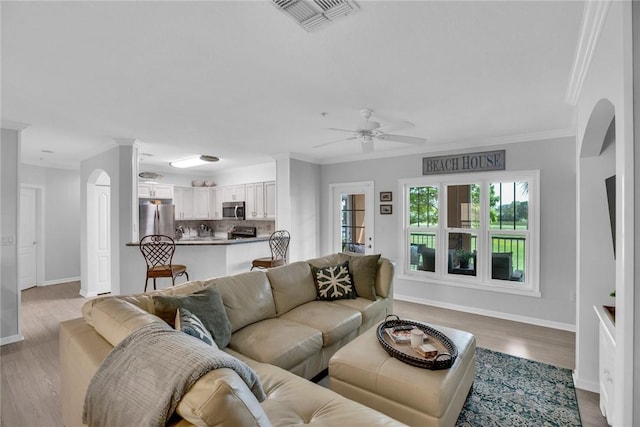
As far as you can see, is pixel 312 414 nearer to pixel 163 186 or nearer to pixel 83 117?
pixel 83 117

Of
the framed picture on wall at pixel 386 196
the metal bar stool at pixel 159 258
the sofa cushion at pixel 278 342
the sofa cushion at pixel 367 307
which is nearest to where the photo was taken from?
the sofa cushion at pixel 278 342

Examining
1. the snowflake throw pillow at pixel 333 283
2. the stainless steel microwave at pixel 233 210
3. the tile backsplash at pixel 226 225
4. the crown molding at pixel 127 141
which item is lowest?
the snowflake throw pillow at pixel 333 283

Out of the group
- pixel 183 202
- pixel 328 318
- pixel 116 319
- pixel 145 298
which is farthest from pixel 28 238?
pixel 328 318

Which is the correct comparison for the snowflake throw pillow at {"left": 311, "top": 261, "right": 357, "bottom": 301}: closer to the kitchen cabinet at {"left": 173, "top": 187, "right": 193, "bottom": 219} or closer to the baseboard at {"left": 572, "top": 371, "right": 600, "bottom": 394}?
the baseboard at {"left": 572, "top": 371, "right": 600, "bottom": 394}

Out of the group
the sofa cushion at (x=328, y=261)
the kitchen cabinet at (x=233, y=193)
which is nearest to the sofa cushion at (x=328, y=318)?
the sofa cushion at (x=328, y=261)

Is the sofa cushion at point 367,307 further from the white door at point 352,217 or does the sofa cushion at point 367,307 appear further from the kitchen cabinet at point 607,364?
the white door at point 352,217

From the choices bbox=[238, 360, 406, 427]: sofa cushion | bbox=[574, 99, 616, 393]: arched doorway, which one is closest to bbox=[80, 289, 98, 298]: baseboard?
bbox=[238, 360, 406, 427]: sofa cushion

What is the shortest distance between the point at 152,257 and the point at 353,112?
10.2 ft

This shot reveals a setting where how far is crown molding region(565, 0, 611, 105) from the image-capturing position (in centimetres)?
154

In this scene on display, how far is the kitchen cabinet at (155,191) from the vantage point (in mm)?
6594

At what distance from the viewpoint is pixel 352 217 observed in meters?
5.92

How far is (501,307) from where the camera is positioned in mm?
4375

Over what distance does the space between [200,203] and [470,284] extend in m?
6.23

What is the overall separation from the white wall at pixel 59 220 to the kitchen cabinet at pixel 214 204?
106 inches
